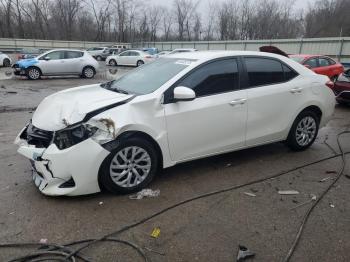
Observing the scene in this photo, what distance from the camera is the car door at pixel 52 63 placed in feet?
56.0

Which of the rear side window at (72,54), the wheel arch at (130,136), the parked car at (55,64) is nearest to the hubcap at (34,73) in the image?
the parked car at (55,64)

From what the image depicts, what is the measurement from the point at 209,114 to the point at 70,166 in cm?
187

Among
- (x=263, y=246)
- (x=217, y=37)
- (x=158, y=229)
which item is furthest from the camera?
(x=217, y=37)

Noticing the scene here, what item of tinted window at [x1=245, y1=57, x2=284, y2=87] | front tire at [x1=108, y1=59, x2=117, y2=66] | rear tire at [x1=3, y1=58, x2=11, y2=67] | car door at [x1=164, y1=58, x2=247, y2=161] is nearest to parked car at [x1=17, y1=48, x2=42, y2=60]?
rear tire at [x1=3, y1=58, x2=11, y2=67]

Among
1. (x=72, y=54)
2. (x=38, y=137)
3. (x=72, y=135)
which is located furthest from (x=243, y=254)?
(x=72, y=54)

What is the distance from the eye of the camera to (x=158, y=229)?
3.30 m

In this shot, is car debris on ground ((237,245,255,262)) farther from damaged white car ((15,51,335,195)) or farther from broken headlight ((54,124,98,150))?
broken headlight ((54,124,98,150))

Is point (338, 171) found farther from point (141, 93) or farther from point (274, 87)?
point (141, 93)

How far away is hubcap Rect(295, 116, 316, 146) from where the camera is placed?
18.1 ft

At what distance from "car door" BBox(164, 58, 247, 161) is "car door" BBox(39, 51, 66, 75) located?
14.5 m

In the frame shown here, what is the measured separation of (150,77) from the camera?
461 centimetres

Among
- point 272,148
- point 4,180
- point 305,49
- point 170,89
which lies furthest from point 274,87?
point 305,49

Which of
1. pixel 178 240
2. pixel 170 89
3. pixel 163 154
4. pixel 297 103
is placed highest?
pixel 170 89

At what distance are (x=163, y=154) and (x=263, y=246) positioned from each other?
65.0 inches
